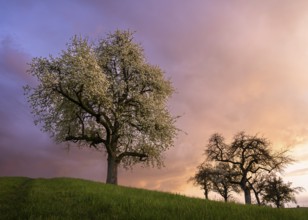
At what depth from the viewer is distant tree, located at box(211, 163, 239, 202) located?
71.6m

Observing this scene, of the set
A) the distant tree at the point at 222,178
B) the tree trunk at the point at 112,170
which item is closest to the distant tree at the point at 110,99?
the tree trunk at the point at 112,170

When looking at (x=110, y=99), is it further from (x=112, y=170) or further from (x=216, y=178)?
(x=216, y=178)

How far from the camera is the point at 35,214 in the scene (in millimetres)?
17031

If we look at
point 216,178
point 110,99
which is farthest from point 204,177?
point 110,99

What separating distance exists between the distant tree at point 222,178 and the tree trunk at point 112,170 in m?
31.4

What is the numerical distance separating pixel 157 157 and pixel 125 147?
4.93 metres

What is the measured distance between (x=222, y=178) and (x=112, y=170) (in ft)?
118

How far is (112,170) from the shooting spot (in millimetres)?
45906

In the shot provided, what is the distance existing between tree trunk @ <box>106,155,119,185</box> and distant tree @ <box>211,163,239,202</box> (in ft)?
103

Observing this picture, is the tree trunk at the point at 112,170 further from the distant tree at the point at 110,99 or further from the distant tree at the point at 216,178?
the distant tree at the point at 216,178

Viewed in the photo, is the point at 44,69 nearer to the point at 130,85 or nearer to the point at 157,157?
the point at 130,85

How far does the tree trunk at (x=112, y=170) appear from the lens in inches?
1793

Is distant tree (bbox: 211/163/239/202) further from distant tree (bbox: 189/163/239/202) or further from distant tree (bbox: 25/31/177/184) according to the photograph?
distant tree (bbox: 25/31/177/184)

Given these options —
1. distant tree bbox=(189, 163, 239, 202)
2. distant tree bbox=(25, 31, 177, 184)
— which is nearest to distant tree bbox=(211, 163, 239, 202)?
distant tree bbox=(189, 163, 239, 202)
